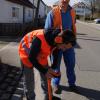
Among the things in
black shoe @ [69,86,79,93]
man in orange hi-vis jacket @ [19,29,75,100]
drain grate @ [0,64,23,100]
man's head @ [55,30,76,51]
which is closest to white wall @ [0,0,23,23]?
drain grate @ [0,64,23,100]

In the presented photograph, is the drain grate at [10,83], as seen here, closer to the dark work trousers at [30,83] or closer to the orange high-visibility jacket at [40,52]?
the dark work trousers at [30,83]

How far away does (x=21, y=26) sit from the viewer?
26672mm

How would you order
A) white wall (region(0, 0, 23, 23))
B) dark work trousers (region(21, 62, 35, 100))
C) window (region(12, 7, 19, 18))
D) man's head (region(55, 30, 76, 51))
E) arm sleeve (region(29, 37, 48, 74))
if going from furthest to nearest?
window (region(12, 7, 19, 18)) < white wall (region(0, 0, 23, 23)) < dark work trousers (region(21, 62, 35, 100)) < arm sleeve (region(29, 37, 48, 74)) < man's head (region(55, 30, 76, 51))

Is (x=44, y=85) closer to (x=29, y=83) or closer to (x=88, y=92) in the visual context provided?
(x=29, y=83)

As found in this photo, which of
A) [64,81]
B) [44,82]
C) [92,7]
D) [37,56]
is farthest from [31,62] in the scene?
[92,7]

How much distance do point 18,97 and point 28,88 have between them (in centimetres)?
165

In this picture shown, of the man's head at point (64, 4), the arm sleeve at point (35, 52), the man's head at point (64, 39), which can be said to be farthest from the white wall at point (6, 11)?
the man's head at point (64, 39)

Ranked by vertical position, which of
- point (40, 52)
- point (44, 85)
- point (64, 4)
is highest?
point (64, 4)

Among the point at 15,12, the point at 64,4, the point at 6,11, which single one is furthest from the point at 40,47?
the point at 15,12

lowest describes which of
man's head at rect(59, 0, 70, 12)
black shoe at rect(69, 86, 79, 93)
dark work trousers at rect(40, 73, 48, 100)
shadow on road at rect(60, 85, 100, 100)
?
shadow on road at rect(60, 85, 100, 100)

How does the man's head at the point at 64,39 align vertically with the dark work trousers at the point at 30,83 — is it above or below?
above

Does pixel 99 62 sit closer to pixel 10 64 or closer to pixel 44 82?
pixel 10 64

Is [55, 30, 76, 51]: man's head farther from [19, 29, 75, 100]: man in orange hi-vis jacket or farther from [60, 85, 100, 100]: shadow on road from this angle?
[60, 85, 100, 100]: shadow on road

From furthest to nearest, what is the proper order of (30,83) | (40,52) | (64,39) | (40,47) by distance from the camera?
(30,83)
(40,52)
(40,47)
(64,39)
